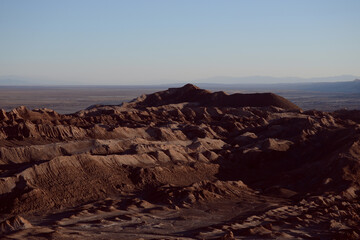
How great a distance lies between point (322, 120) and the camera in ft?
145

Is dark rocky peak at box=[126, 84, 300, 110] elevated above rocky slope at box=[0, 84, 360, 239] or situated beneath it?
elevated above

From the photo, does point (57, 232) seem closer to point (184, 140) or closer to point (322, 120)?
point (184, 140)

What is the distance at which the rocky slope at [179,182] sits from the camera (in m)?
19.1

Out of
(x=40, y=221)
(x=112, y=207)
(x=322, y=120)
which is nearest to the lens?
(x=40, y=221)

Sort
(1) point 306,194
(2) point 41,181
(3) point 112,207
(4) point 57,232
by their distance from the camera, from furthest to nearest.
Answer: (1) point 306,194
(2) point 41,181
(3) point 112,207
(4) point 57,232

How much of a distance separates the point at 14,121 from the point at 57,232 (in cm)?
2423

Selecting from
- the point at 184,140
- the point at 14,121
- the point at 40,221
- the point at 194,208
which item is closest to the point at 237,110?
the point at 184,140

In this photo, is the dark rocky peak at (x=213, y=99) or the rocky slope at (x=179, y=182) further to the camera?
the dark rocky peak at (x=213, y=99)

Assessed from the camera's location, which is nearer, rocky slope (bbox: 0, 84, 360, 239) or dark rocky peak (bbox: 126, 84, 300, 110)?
rocky slope (bbox: 0, 84, 360, 239)

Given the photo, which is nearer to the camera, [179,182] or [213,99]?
[179,182]

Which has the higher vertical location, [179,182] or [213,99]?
[213,99]

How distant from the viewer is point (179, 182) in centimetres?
2705

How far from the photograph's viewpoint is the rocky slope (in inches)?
754

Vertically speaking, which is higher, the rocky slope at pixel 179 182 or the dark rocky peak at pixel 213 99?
the dark rocky peak at pixel 213 99
